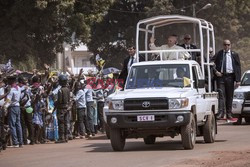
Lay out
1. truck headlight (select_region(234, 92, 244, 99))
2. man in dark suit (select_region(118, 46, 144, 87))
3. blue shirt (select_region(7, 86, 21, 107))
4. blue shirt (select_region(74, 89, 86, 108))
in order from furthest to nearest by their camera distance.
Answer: truck headlight (select_region(234, 92, 244, 99)), blue shirt (select_region(74, 89, 86, 108)), man in dark suit (select_region(118, 46, 144, 87)), blue shirt (select_region(7, 86, 21, 107))

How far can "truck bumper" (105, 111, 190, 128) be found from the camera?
16422 millimetres

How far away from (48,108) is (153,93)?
5964 mm

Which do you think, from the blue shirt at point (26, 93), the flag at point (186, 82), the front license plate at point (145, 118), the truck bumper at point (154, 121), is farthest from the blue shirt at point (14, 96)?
the flag at point (186, 82)

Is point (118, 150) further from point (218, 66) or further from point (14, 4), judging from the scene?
point (14, 4)

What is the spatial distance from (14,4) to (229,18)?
28.7 m

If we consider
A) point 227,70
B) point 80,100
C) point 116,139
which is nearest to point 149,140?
point 116,139

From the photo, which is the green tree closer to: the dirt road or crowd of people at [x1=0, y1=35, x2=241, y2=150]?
crowd of people at [x1=0, y1=35, x2=241, y2=150]

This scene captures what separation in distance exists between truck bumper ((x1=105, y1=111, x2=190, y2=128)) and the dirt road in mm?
597

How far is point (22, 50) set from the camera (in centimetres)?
3709

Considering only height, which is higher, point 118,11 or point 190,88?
point 118,11

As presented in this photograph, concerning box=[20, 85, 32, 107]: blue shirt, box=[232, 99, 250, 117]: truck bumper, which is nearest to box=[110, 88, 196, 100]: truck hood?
box=[20, 85, 32, 107]: blue shirt

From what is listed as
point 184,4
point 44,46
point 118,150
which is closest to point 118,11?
point 184,4

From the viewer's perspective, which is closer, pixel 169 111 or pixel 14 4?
pixel 169 111

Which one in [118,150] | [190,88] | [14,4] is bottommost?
[118,150]
